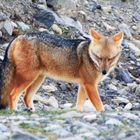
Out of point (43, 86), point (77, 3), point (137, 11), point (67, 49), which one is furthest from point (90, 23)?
point (67, 49)

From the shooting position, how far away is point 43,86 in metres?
15.1

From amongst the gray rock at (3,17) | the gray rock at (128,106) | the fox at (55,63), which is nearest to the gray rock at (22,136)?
the fox at (55,63)

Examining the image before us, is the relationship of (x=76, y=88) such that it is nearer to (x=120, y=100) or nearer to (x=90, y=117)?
(x=120, y=100)

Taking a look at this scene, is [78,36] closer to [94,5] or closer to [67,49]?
[94,5]

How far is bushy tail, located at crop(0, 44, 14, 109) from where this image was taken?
12117 mm

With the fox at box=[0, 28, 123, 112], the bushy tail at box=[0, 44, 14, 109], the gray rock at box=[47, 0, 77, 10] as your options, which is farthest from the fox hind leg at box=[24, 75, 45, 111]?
the gray rock at box=[47, 0, 77, 10]

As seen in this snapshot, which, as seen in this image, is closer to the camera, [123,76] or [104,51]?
[104,51]

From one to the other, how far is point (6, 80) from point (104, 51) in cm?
194

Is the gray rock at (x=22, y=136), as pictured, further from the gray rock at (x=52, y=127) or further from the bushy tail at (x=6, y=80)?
the bushy tail at (x=6, y=80)

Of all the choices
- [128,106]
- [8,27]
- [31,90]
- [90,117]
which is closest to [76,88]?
[128,106]

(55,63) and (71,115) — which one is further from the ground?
(71,115)

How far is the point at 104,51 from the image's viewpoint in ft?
39.5

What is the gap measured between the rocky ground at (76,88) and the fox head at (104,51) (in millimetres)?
884

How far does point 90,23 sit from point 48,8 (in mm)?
1953
